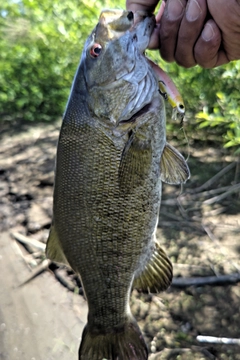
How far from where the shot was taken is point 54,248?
1799mm

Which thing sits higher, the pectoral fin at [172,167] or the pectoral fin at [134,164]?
the pectoral fin at [134,164]

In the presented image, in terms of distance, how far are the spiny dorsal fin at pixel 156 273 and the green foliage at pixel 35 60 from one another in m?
4.04

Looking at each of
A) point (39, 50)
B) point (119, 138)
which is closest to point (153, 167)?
point (119, 138)

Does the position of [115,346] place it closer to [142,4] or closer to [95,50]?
[95,50]

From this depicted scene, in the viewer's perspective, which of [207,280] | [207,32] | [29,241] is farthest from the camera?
[29,241]

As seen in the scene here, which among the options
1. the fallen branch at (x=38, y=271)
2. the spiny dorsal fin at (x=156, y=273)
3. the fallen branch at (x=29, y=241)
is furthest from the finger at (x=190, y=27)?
the fallen branch at (x=29, y=241)

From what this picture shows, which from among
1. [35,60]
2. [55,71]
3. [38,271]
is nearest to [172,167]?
[38,271]

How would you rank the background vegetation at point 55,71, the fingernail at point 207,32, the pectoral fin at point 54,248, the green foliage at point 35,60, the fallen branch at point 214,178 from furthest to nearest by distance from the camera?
the green foliage at point 35,60 → the fallen branch at point 214,178 → the background vegetation at point 55,71 → the pectoral fin at point 54,248 → the fingernail at point 207,32

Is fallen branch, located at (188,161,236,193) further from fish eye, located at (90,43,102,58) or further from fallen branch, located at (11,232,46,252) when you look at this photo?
fish eye, located at (90,43,102,58)

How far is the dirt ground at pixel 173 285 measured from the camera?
2.80 meters

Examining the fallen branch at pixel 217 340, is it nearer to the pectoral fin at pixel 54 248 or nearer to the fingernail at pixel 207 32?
the pectoral fin at pixel 54 248

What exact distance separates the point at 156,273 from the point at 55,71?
16.5ft

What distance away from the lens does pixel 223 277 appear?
3.08 meters

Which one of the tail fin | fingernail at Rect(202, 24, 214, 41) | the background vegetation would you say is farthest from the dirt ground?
fingernail at Rect(202, 24, 214, 41)
